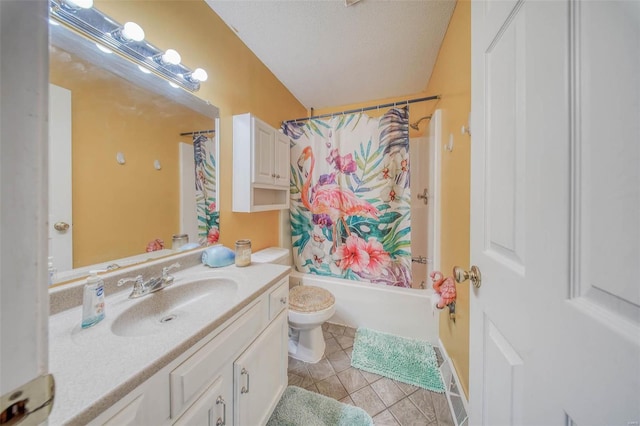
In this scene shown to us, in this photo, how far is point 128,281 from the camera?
896mm

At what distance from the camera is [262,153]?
60.5 inches

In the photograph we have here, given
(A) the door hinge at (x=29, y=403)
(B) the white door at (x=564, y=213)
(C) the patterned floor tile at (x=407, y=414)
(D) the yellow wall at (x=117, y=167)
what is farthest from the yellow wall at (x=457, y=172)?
(D) the yellow wall at (x=117, y=167)

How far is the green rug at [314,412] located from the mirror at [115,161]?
1.07 metres

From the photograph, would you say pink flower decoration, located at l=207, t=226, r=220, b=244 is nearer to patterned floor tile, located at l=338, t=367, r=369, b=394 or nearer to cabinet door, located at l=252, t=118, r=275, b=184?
cabinet door, located at l=252, t=118, r=275, b=184

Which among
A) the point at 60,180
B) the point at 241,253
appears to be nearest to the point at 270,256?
the point at 241,253

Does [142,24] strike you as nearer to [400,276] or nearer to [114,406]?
[114,406]

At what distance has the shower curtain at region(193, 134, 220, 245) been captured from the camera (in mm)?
1256

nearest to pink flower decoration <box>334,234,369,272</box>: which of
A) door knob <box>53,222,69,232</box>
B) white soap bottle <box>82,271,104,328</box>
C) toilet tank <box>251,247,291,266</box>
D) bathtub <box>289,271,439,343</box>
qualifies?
bathtub <box>289,271,439,343</box>

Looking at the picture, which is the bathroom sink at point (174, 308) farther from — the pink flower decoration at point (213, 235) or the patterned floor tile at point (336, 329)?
the patterned floor tile at point (336, 329)

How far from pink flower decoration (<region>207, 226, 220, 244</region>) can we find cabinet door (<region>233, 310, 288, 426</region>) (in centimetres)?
63

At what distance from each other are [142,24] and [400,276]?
2233mm

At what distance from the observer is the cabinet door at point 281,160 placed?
1.73 meters

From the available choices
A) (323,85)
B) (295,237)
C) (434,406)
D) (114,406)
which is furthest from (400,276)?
(323,85)

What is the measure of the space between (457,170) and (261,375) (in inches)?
58.6
